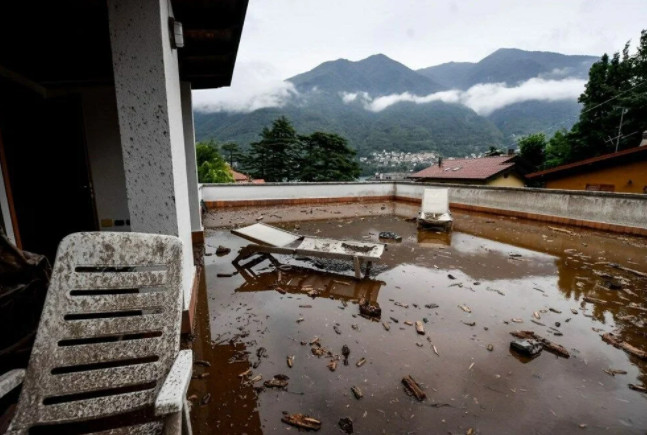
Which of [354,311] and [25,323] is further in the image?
[354,311]

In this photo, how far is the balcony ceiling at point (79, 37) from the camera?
2.86m

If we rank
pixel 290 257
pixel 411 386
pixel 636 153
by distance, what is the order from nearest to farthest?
pixel 411 386 < pixel 290 257 < pixel 636 153

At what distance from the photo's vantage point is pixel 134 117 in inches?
92.3

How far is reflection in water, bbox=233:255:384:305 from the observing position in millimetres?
4273

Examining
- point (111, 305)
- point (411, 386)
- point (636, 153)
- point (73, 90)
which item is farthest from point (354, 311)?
point (636, 153)

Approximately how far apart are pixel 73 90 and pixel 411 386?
661cm

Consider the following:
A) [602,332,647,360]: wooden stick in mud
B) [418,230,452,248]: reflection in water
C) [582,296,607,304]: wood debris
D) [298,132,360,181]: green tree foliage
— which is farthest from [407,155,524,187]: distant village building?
[602,332,647,360]: wooden stick in mud

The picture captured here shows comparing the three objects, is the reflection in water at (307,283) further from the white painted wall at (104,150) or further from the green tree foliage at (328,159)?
the green tree foliage at (328,159)

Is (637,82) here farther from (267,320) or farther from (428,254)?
(267,320)

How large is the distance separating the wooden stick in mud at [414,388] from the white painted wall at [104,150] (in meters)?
5.39

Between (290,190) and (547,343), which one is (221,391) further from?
(290,190)

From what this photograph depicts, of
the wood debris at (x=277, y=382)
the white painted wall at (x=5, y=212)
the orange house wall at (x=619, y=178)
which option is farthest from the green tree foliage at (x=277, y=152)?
the wood debris at (x=277, y=382)

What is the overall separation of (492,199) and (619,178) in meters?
7.14

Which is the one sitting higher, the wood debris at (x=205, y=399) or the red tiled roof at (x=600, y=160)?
the red tiled roof at (x=600, y=160)
